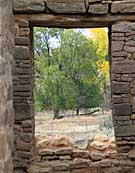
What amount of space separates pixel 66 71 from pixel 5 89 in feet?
34.5

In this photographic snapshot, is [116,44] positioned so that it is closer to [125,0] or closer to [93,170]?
[125,0]

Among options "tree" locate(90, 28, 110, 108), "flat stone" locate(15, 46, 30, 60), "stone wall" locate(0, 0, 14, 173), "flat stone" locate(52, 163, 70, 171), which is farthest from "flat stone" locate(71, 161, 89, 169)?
"tree" locate(90, 28, 110, 108)

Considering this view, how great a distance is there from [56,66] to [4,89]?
32.9ft

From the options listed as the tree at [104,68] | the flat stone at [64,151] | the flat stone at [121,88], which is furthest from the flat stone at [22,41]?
the tree at [104,68]

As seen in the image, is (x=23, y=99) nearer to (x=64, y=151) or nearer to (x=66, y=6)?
(x=64, y=151)

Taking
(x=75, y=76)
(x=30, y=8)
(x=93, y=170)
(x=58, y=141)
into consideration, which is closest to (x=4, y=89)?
(x=30, y=8)

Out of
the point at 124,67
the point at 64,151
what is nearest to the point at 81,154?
the point at 64,151

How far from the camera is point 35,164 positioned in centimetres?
440

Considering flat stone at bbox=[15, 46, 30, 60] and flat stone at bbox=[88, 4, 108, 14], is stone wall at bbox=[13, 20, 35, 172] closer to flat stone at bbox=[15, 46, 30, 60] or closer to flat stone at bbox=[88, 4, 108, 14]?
flat stone at bbox=[15, 46, 30, 60]

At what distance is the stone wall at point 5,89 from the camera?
1.58m

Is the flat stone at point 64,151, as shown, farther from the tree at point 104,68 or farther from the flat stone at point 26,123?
the tree at point 104,68

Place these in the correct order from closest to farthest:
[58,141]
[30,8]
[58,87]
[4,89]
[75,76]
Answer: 1. [4,89]
2. [30,8]
3. [58,141]
4. [58,87]
5. [75,76]

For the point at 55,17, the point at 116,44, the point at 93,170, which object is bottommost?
the point at 93,170

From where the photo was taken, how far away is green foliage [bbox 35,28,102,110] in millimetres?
11477
